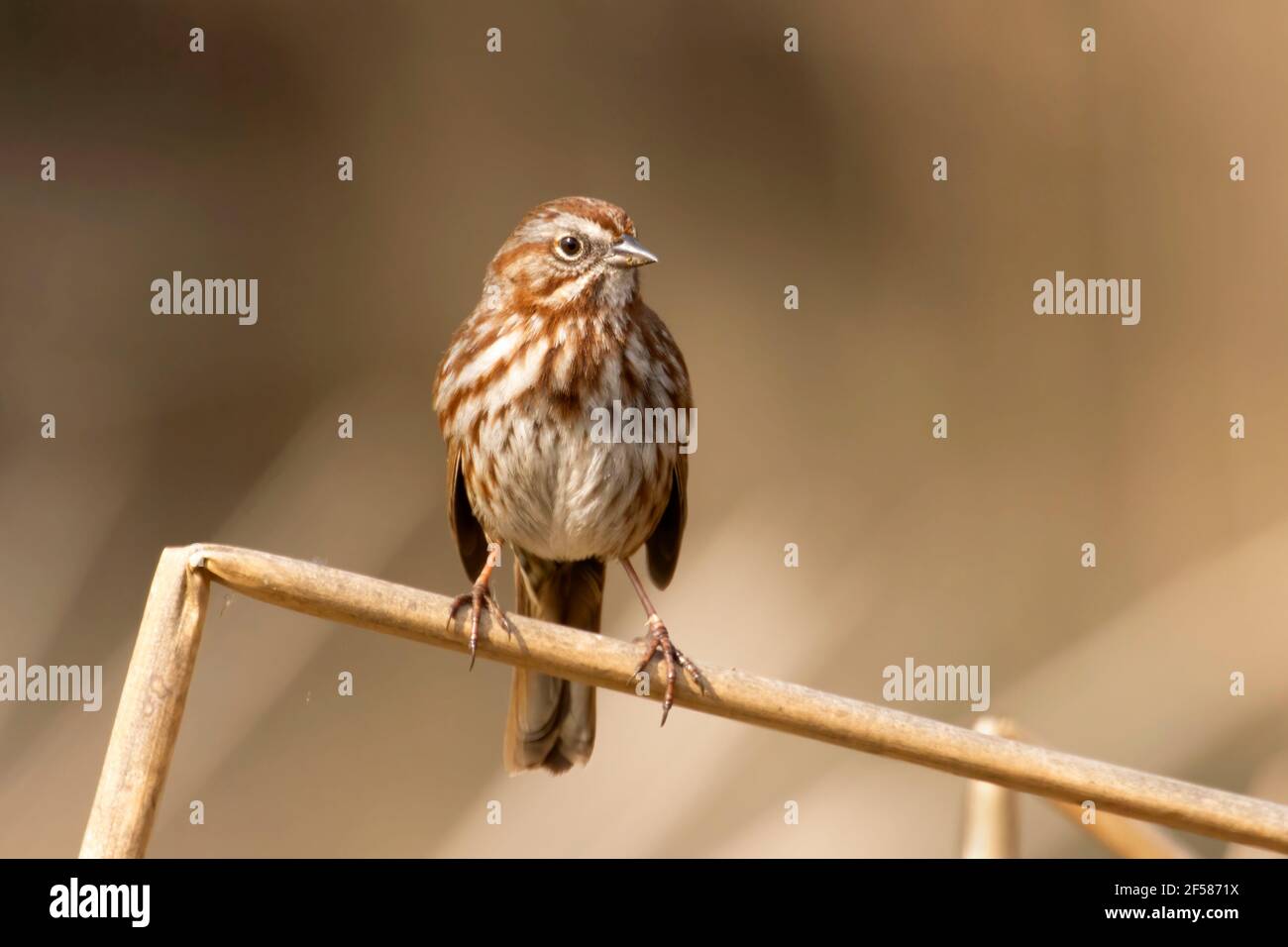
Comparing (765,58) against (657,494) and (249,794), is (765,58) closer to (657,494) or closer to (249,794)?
(657,494)

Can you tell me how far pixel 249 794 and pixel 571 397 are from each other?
2000 mm

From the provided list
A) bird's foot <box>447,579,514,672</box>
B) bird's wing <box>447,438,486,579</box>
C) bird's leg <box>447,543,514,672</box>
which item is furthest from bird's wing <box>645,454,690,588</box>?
bird's foot <box>447,579,514,672</box>

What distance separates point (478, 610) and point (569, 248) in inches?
51.7

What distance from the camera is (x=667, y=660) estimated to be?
3777 millimetres

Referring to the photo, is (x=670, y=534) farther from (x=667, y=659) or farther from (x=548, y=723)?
(x=667, y=659)

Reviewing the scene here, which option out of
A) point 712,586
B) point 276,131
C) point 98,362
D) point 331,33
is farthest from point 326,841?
point 331,33

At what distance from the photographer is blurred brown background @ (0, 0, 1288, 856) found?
18.2 ft

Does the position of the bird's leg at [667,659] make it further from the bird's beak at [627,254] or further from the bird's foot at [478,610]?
the bird's beak at [627,254]

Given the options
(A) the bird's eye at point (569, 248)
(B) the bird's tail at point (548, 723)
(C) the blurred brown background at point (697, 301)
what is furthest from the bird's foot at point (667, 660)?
(C) the blurred brown background at point (697, 301)

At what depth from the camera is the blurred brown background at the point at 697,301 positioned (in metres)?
5.55

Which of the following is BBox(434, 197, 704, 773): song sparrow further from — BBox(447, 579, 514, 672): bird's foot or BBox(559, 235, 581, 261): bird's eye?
BBox(447, 579, 514, 672): bird's foot

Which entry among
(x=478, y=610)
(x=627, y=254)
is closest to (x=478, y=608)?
(x=478, y=610)

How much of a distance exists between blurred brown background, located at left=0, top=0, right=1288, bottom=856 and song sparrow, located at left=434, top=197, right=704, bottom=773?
86 cm

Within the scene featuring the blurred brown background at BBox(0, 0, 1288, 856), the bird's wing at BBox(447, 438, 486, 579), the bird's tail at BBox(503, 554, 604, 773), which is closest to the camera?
the bird's tail at BBox(503, 554, 604, 773)
